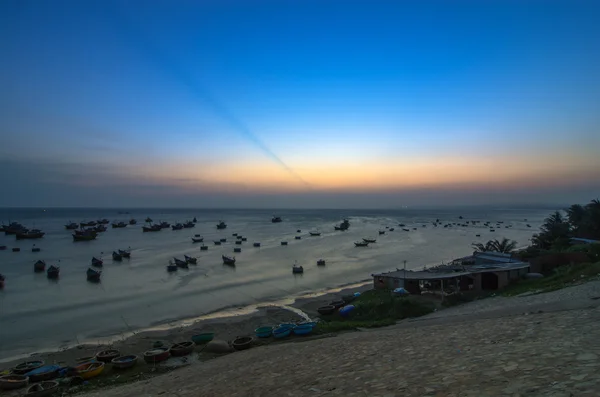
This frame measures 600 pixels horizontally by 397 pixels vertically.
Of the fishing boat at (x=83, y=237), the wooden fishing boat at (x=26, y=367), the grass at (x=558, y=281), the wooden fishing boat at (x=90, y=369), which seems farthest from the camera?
the fishing boat at (x=83, y=237)

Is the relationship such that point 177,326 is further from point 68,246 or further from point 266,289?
point 68,246

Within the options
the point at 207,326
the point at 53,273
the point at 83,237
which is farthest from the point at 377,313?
the point at 83,237

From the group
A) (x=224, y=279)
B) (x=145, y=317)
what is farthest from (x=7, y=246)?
(x=145, y=317)

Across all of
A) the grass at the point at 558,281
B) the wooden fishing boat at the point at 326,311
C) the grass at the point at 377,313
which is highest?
the grass at the point at 558,281

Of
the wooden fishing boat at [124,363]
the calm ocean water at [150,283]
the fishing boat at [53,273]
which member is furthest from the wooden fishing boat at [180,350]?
the fishing boat at [53,273]

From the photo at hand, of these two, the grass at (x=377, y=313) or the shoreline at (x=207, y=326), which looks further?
the shoreline at (x=207, y=326)

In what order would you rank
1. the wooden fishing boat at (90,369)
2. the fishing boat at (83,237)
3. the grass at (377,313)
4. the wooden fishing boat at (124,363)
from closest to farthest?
the wooden fishing boat at (90,369)
the wooden fishing boat at (124,363)
the grass at (377,313)
the fishing boat at (83,237)

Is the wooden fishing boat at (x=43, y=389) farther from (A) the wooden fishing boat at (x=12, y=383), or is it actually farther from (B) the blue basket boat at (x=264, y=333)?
(B) the blue basket boat at (x=264, y=333)
